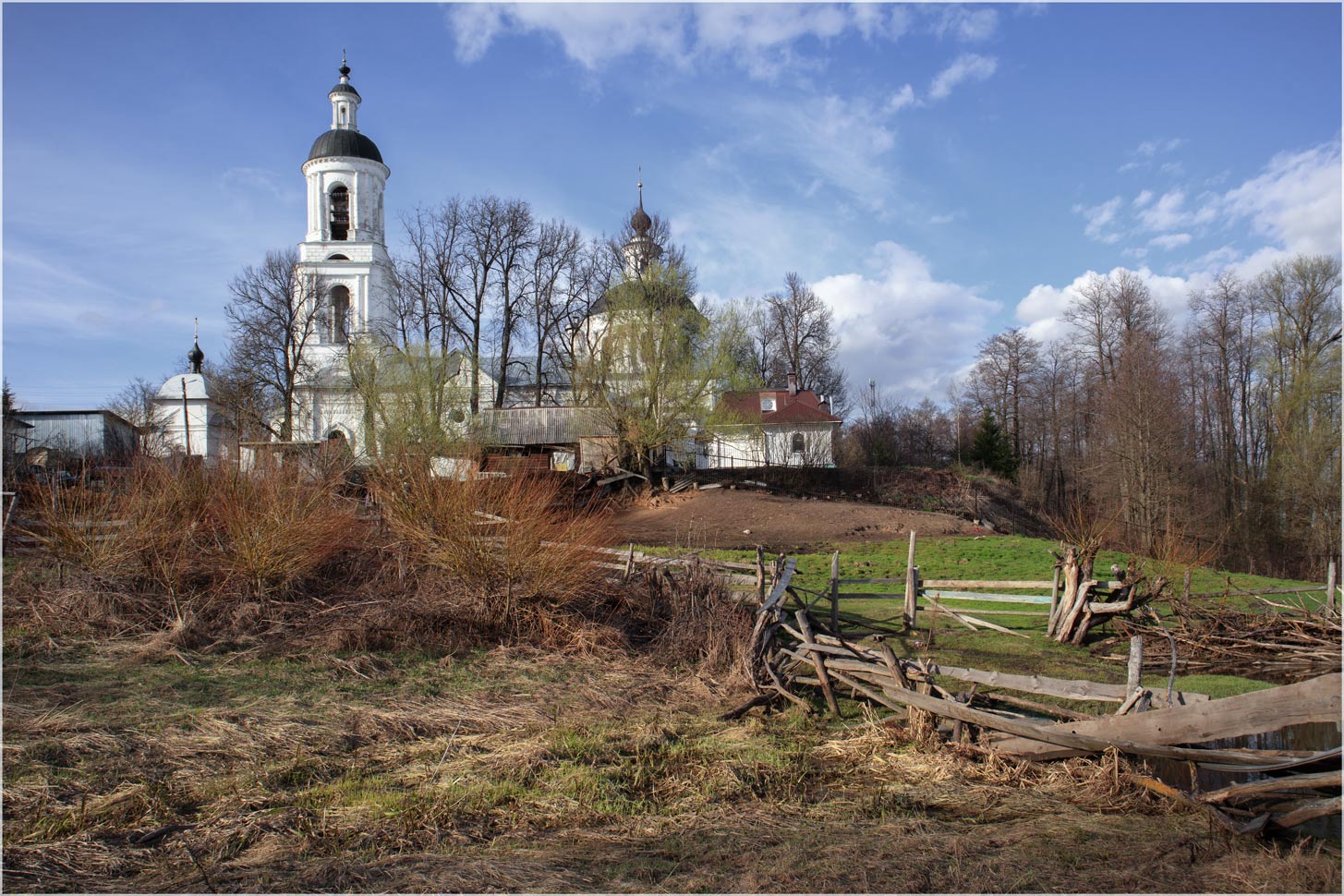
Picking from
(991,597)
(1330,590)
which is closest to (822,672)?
(991,597)

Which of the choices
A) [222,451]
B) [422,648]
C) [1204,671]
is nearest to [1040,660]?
[1204,671]

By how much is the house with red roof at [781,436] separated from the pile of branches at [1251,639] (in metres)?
23.0

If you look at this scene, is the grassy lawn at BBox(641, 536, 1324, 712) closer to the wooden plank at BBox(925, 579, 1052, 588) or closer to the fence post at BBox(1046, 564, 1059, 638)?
the fence post at BBox(1046, 564, 1059, 638)

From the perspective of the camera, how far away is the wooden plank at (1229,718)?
457 cm

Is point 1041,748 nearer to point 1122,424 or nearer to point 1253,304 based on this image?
point 1122,424

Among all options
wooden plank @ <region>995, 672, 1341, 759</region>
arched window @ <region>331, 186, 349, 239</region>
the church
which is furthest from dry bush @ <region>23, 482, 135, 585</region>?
arched window @ <region>331, 186, 349, 239</region>

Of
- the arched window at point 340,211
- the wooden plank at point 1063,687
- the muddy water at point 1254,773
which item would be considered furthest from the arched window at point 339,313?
the muddy water at point 1254,773

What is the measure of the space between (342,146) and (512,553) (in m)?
37.5

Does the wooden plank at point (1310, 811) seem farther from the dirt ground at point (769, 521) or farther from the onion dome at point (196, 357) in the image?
the onion dome at point (196, 357)

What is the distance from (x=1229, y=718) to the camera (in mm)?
4918

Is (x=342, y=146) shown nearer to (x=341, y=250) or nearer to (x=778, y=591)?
(x=341, y=250)

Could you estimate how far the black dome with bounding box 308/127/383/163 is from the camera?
1606 inches

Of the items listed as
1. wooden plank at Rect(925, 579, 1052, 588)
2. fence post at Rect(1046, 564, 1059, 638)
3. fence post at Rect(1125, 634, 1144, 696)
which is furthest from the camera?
wooden plank at Rect(925, 579, 1052, 588)

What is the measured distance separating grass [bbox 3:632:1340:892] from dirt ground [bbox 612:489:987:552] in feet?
50.6
